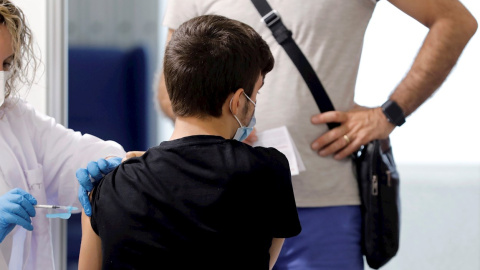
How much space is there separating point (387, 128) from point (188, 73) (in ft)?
2.41

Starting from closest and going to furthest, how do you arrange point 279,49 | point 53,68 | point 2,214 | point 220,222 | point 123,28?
point 220,222 < point 2,214 < point 279,49 < point 53,68 < point 123,28

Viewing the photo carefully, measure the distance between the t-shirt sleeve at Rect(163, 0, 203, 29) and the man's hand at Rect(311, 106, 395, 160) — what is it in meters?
0.42

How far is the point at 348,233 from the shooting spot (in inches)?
63.8

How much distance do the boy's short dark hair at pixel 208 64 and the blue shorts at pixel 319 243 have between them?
542 millimetres

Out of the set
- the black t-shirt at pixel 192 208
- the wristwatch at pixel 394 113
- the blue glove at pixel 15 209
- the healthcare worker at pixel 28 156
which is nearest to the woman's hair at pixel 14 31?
the healthcare worker at pixel 28 156

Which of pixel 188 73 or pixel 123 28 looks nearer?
pixel 188 73

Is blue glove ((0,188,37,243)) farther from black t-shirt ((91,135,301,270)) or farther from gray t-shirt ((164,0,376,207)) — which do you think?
gray t-shirt ((164,0,376,207))

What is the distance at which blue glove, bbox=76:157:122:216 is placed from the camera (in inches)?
47.1

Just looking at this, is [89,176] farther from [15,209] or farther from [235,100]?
[235,100]

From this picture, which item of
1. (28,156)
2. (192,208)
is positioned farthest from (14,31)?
(192,208)

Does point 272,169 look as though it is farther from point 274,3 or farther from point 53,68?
point 53,68

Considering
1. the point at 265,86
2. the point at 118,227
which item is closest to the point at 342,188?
the point at 265,86

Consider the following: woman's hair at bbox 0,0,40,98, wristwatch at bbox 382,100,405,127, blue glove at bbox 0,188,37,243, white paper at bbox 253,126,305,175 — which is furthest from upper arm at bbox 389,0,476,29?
blue glove at bbox 0,188,37,243

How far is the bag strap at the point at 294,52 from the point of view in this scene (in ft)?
5.22
